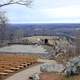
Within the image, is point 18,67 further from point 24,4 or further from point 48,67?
point 24,4

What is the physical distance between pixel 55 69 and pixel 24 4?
9.57 m

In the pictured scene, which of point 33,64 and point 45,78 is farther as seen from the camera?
point 33,64

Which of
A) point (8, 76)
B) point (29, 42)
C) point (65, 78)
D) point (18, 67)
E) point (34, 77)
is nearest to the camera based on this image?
point (65, 78)

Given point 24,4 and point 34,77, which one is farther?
point 24,4

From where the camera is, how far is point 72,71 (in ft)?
48.3

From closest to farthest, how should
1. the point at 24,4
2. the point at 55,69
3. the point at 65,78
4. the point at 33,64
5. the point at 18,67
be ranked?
1. the point at 65,78
2. the point at 55,69
3. the point at 18,67
4. the point at 33,64
5. the point at 24,4

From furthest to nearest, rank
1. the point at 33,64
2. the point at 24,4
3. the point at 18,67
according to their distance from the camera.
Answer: the point at 24,4
the point at 33,64
the point at 18,67

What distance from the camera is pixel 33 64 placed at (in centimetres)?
2297

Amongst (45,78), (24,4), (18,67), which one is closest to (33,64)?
(18,67)

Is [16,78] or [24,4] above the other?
[24,4]

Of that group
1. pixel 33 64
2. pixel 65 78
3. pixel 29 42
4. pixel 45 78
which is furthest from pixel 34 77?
pixel 29 42

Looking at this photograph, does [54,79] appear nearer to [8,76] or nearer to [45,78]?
[45,78]

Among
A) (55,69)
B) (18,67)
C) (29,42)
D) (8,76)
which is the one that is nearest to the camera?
(8,76)

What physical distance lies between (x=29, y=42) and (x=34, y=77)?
3689 centimetres
